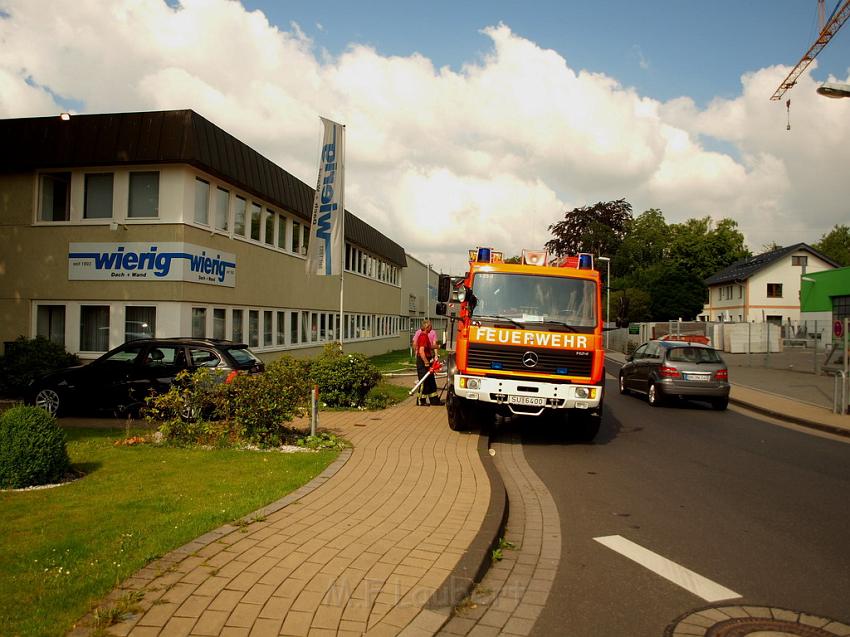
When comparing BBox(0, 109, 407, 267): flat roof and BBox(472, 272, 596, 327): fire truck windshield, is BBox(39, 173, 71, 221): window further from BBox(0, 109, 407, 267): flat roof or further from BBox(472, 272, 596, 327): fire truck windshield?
BBox(472, 272, 596, 327): fire truck windshield

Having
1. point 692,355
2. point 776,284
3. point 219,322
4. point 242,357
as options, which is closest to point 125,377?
point 242,357

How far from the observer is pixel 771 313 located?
63531 mm

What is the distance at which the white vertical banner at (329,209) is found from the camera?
16.6 metres

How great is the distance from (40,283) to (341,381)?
843 centimetres

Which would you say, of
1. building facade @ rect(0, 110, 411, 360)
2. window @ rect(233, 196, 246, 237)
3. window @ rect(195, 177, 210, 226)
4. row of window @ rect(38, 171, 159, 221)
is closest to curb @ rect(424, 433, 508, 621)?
building facade @ rect(0, 110, 411, 360)

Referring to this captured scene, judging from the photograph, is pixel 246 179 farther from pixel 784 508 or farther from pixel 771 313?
pixel 771 313

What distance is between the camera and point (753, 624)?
387 cm

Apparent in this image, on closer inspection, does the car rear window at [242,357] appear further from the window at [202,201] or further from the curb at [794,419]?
the curb at [794,419]

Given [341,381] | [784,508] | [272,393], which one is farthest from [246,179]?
[784,508]

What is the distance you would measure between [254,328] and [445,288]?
10.3m

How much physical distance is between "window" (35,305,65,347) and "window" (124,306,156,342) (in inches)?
76.7

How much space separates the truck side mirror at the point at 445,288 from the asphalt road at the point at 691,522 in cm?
280

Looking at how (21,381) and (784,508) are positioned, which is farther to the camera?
(21,381)

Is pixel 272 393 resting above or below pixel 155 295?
below
